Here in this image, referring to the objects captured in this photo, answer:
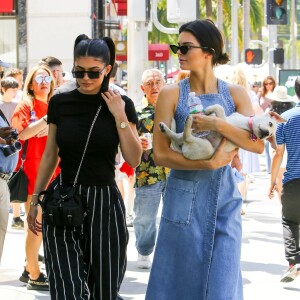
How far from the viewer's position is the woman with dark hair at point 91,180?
5613 millimetres

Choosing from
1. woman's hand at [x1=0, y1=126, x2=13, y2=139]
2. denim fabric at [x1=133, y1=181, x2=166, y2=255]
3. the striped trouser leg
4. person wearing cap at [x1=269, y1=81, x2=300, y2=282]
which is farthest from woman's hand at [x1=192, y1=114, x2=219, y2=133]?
denim fabric at [x1=133, y1=181, x2=166, y2=255]

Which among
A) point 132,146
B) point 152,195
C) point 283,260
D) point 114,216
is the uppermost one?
point 132,146

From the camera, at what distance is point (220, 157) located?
5.25 m

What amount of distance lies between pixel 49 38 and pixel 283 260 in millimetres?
10252

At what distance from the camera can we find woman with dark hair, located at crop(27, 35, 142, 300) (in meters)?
5.61

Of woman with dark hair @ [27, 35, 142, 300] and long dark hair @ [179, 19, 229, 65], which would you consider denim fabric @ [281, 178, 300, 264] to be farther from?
long dark hair @ [179, 19, 229, 65]

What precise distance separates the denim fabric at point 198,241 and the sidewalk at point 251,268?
2.99m

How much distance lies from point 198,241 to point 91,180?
73 cm

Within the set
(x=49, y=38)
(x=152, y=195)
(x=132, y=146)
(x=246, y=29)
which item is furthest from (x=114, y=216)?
(x=246, y=29)

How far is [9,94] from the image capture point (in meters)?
12.6

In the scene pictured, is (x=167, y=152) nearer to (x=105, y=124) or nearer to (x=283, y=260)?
(x=105, y=124)

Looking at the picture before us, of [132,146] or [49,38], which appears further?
[49,38]

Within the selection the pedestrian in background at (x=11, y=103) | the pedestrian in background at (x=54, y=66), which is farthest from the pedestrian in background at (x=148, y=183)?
the pedestrian in background at (x=11, y=103)

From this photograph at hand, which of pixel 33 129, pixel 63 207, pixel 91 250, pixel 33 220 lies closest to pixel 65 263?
pixel 91 250
